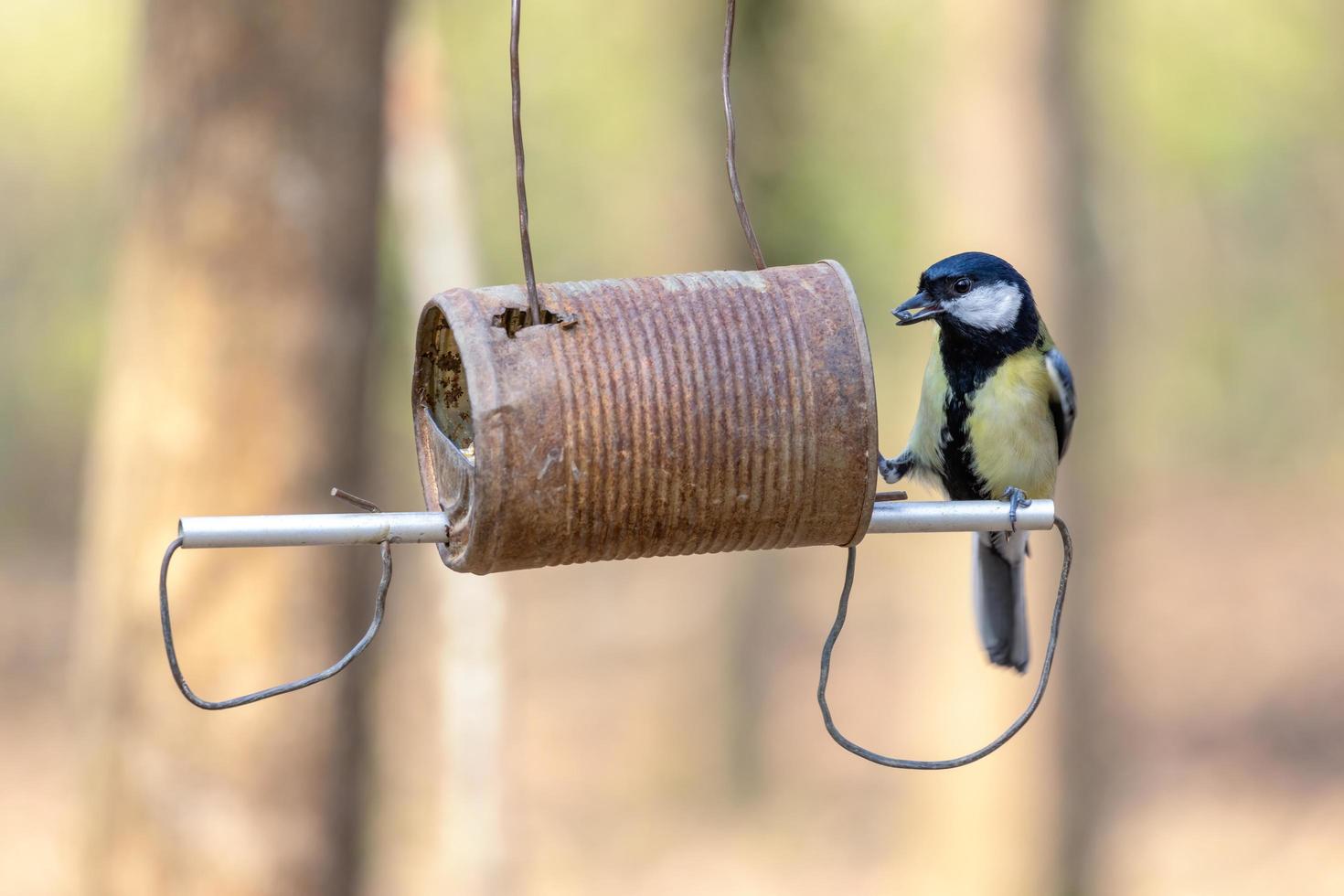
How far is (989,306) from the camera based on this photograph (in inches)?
144

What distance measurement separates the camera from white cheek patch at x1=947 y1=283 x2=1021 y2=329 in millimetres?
3576

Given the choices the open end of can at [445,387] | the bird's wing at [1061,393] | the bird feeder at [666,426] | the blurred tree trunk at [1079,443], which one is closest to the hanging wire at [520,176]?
the bird feeder at [666,426]

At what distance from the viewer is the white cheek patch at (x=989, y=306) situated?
11.7 feet

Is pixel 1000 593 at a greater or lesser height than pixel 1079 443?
lesser

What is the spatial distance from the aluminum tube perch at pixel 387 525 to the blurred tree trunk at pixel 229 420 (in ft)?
7.84

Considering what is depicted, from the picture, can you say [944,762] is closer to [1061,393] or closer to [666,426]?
[666,426]

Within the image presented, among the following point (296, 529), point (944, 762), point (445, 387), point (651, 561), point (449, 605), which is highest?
point (445, 387)

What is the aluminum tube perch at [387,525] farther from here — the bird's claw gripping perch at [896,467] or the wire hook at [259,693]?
the bird's claw gripping perch at [896,467]

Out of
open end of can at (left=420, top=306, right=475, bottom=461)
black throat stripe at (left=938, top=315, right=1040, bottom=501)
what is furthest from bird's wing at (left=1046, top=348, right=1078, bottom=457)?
open end of can at (left=420, top=306, right=475, bottom=461)

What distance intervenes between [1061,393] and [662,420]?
2.11 meters

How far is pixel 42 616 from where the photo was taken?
16562mm

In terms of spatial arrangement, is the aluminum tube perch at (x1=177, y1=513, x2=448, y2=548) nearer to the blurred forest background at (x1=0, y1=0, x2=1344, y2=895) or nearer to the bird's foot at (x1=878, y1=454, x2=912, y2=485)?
the bird's foot at (x1=878, y1=454, x2=912, y2=485)

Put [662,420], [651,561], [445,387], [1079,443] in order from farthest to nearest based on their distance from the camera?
[651,561] → [1079,443] → [445,387] → [662,420]

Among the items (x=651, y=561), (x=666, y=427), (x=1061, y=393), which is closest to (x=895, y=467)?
(x=1061, y=393)
